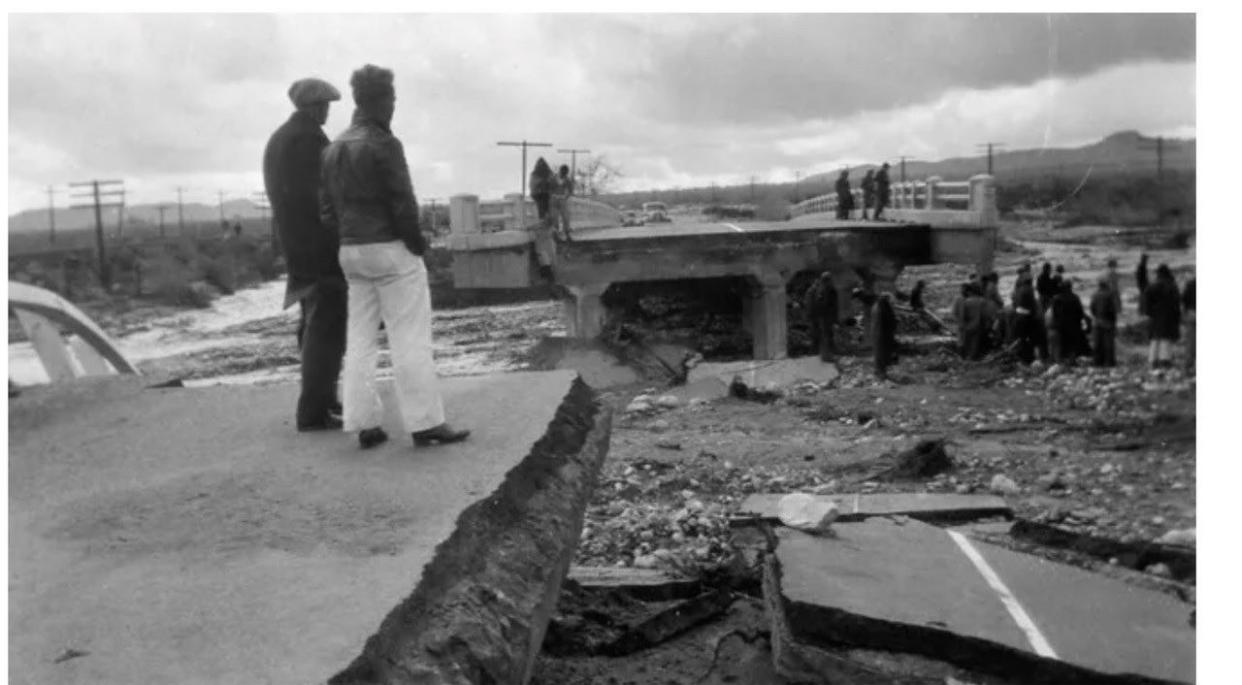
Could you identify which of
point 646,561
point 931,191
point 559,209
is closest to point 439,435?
point 646,561

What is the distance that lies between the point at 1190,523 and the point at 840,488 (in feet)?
9.40

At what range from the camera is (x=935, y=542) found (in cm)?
348

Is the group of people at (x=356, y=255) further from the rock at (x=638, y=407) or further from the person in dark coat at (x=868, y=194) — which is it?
the person in dark coat at (x=868, y=194)

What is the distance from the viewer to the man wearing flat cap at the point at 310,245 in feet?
12.4

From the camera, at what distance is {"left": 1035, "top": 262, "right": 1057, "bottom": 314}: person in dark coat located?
349 cm

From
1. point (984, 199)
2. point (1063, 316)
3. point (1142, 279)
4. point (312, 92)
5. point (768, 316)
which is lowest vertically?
point (768, 316)

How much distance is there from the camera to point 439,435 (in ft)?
11.7

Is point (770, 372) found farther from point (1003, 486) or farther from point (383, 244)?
point (383, 244)

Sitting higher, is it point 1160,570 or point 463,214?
point 463,214

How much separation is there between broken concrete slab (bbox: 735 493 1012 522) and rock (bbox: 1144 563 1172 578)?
1.50 m

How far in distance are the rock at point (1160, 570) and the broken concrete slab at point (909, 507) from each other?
59.0 inches

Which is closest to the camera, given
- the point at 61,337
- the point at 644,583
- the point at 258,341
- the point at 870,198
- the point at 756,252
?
the point at 644,583

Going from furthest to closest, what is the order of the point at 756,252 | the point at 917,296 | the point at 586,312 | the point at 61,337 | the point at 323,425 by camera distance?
the point at 917,296 < the point at 756,252 < the point at 586,312 < the point at 61,337 < the point at 323,425

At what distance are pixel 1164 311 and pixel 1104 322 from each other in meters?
0.21
